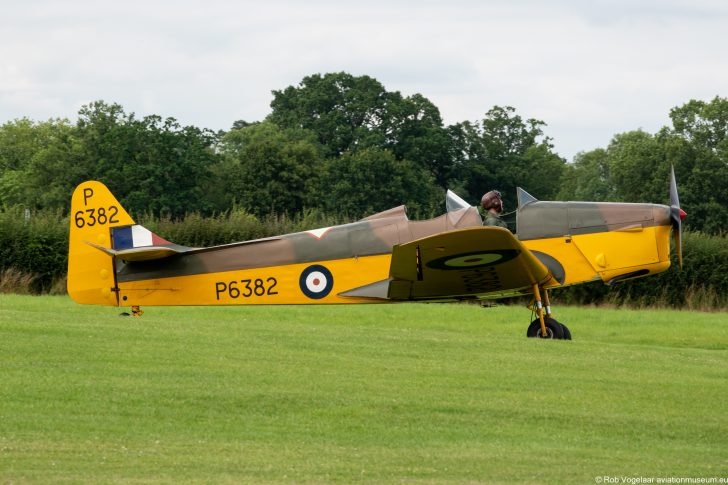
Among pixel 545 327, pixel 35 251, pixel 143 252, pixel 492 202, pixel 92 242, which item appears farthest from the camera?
pixel 35 251

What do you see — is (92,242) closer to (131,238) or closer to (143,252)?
(131,238)

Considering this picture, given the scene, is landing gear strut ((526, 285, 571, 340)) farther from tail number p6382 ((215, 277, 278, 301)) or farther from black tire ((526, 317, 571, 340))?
tail number p6382 ((215, 277, 278, 301))

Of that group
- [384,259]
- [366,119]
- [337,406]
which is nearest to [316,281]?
[384,259]

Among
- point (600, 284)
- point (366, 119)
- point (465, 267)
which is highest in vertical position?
point (366, 119)

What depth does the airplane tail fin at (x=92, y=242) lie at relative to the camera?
16844 millimetres

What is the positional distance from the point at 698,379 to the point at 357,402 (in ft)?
13.9

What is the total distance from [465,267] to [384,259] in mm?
1522

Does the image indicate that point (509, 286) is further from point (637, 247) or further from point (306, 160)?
point (306, 160)

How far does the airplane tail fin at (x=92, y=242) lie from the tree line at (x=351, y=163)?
43.0m

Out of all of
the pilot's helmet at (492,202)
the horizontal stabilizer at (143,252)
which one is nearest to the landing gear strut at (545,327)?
the pilot's helmet at (492,202)

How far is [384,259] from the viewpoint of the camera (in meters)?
15.8

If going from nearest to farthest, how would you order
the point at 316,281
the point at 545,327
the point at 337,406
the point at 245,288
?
1. the point at 337,406
2. the point at 545,327
3. the point at 316,281
4. the point at 245,288

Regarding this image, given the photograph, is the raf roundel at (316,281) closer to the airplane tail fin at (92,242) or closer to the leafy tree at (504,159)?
the airplane tail fin at (92,242)

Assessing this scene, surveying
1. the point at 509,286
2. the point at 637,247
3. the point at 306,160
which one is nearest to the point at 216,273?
the point at 509,286
